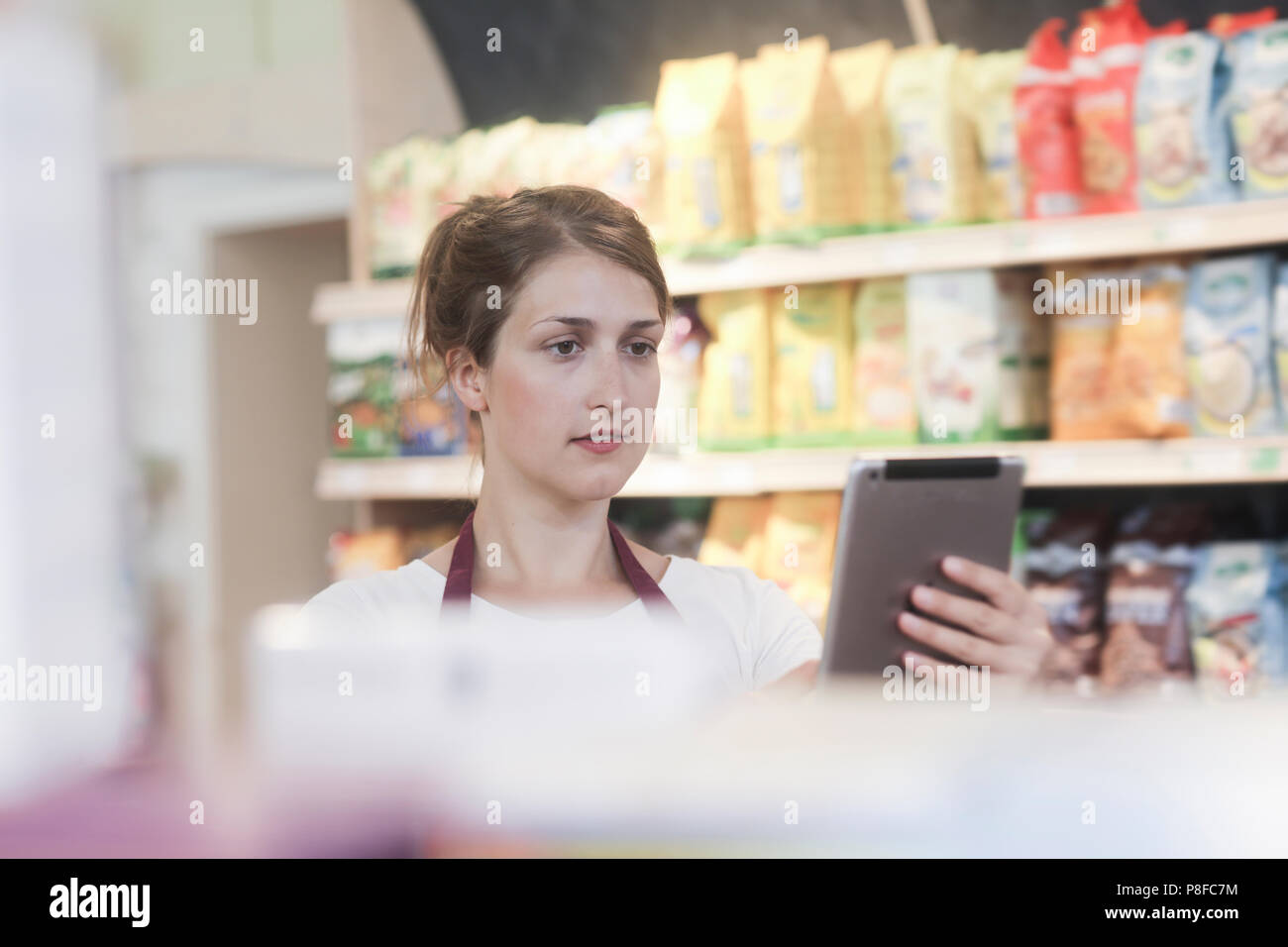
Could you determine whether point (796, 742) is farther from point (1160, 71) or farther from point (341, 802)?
point (1160, 71)

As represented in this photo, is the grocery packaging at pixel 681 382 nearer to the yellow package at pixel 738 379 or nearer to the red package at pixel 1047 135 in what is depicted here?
the yellow package at pixel 738 379

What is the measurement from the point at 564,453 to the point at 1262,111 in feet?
3.66

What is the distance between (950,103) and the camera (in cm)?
176

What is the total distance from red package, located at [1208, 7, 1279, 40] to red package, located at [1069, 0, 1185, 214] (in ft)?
0.15

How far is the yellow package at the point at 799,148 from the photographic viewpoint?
70.1 inches

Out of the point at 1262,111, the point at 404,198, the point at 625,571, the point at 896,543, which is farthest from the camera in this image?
the point at 404,198

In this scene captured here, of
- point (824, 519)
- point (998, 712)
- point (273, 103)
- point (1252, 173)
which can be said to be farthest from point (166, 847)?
point (1252, 173)

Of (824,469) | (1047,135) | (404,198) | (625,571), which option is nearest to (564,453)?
(625,571)

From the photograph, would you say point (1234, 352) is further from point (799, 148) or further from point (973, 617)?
point (973, 617)

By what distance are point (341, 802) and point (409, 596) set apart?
0.18 meters

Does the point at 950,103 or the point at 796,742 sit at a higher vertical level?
the point at 950,103

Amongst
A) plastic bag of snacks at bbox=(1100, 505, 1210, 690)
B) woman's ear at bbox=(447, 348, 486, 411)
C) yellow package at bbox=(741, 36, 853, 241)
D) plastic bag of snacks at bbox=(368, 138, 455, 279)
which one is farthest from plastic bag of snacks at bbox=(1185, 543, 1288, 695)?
plastic bag of snacks at bbox=(368, 138, 455, 279)

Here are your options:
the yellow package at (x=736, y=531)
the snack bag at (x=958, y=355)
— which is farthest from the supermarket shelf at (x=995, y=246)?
the yellow package at (x=736, y=531)

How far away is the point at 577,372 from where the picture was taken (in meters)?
1.03
